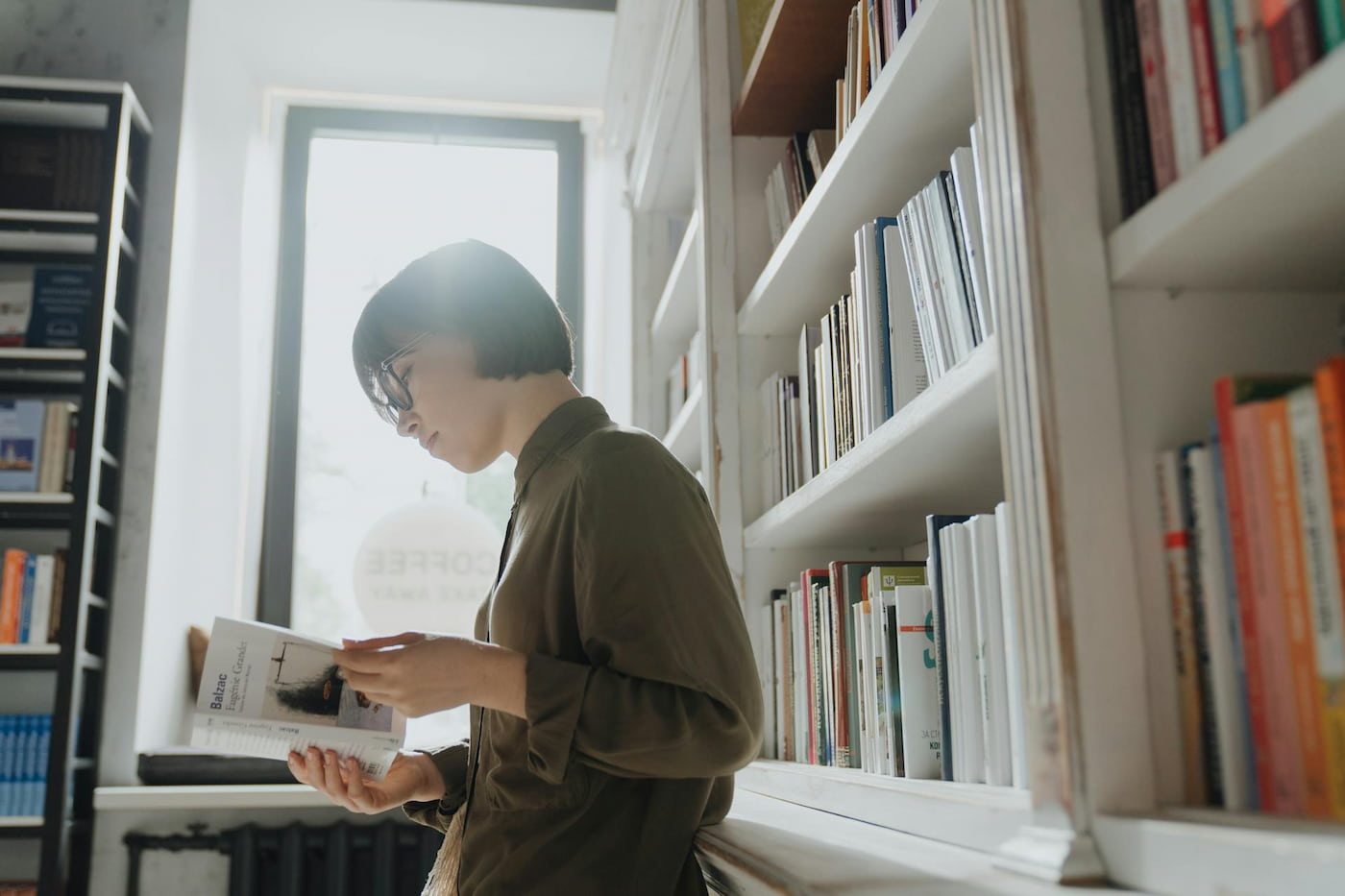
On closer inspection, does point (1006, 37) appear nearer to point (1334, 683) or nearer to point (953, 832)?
point (1334, 683)

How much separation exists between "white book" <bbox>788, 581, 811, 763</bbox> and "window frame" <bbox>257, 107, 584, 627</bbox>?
6.67 feet

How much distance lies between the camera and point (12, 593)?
2689 mm

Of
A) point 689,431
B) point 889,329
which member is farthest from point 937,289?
point 689,431

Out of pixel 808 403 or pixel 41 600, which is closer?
pixel 808 403

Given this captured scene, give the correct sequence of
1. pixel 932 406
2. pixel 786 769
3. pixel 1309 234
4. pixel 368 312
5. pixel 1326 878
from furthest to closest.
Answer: pixel 786 769
pixel 368 312
pixel 932 406
pixel 1309 234
pixel 1326 878

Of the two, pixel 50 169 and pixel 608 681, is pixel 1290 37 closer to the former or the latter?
pixel 608 681

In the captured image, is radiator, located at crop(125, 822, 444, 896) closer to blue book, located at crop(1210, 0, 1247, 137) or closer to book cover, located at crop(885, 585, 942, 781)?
book cover, located at crop(885, 585, 942, 781)

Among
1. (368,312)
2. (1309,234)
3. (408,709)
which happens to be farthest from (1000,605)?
(368,312)

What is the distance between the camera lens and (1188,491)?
0.67m

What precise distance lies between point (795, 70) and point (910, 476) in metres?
0.79

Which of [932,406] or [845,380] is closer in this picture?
[932,406]

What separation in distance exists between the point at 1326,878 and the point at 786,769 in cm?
102

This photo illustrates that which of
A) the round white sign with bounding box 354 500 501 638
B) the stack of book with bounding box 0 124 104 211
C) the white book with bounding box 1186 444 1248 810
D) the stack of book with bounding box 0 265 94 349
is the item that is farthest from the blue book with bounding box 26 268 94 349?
the white book with bounding box 1186 444 1248 810

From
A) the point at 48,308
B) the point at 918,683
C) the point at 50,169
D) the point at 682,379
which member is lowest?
the point at 918,683
